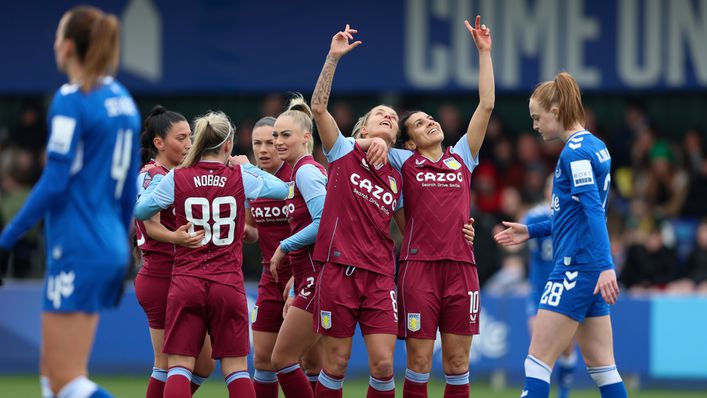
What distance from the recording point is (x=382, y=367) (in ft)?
22.7

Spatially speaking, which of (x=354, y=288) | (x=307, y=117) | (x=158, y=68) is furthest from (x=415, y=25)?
(x=354, y=288)

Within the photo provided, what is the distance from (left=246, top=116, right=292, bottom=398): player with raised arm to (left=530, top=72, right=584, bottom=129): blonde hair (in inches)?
73.1

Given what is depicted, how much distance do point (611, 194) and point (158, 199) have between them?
9.45m

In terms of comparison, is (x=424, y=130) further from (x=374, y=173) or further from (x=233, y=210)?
(x=233, y=210)

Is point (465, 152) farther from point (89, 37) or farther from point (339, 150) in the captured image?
point (89, 37)

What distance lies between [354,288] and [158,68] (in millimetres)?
9104

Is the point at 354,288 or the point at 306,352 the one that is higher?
the point at 354,288

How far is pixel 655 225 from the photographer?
14352mm

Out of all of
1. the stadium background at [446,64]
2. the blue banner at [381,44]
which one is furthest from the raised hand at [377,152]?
the blue banner at [381,44]

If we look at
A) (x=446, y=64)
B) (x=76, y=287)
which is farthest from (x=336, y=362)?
(x=446, y=64)

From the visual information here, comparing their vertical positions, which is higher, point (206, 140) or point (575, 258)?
point (206, 140)

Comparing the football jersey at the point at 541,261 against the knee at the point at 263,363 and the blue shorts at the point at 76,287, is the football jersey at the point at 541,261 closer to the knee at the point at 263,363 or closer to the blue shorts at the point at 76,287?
the knee at the point at 263,363

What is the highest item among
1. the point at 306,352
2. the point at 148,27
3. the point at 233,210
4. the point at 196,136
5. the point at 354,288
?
the point at 148,27

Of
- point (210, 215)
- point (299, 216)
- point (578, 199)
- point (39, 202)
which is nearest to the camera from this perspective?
point (39, 202)
